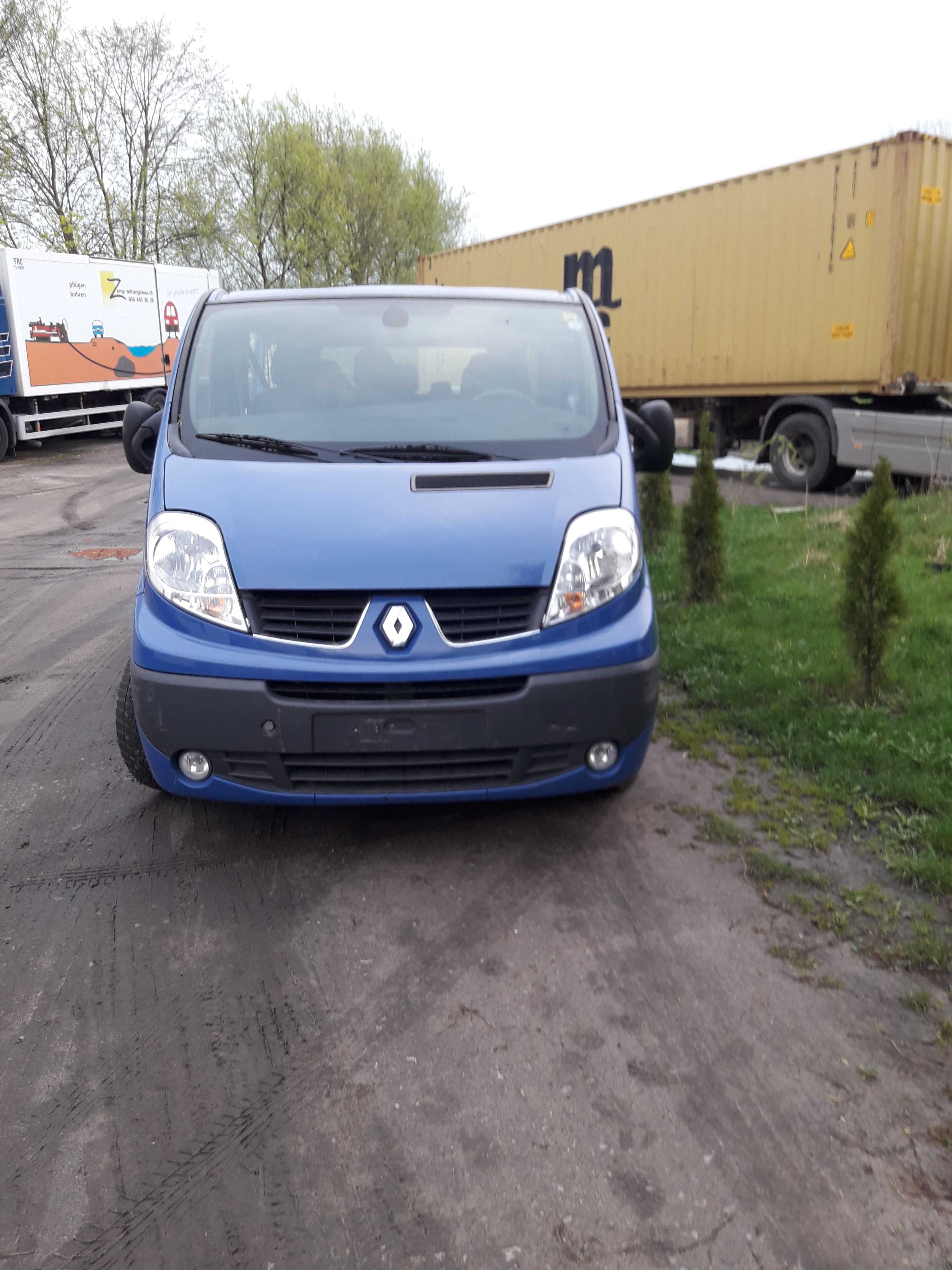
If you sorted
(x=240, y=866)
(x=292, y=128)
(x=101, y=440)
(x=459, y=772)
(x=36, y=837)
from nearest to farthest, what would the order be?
(x=459, y=772), (x=240, y=866), (x=36, y=837), (x=101, y=440), (x=292, y=128)

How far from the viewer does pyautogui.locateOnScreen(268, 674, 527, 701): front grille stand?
3158 mm

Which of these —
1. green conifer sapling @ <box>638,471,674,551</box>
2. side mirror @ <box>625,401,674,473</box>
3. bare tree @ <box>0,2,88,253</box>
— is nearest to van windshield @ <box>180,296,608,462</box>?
side mirror @ <box>625,401,674,473</box>

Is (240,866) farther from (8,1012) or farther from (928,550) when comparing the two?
(928,550)

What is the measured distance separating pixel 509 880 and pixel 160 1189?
153 centimetres

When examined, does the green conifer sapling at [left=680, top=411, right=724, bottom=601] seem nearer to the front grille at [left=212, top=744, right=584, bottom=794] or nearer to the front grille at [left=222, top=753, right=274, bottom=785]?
the front grille at [left=212, top=744, right=584, bottom=794]

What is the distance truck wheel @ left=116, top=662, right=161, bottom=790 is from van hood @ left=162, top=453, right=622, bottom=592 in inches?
31.7

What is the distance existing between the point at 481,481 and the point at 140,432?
198cm

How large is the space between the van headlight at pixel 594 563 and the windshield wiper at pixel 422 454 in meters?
0.48

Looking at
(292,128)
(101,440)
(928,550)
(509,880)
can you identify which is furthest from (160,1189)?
(292,128)

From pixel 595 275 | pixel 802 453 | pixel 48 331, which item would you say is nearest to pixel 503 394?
pixel 802 453

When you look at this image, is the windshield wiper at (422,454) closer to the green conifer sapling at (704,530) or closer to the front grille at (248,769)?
the front grille at (248,769)

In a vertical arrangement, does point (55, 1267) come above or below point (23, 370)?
below

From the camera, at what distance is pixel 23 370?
19.4 meters

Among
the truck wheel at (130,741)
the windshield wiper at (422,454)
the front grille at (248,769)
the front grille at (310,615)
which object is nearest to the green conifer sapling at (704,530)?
the windshield wiper at (422,454)
